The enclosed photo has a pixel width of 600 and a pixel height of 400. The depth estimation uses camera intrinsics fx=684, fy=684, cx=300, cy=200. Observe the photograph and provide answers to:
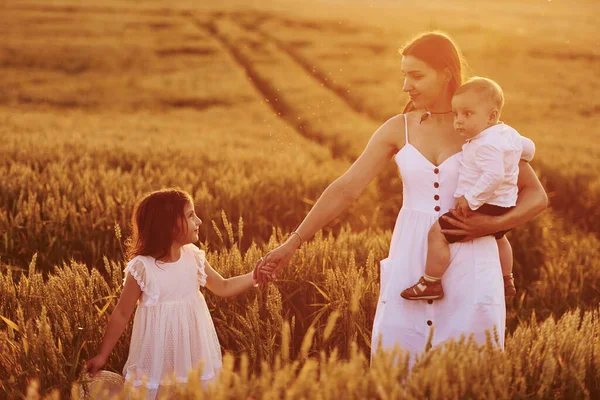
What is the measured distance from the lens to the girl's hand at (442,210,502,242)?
302 centimetres

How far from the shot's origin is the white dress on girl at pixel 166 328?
315 centimetres

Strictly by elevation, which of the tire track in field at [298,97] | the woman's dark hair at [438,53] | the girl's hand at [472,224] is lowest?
the tire track in field at [298,97]

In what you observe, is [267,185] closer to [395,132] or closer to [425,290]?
[395,132]

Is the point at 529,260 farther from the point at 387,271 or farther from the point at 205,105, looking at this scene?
the point at 205,105

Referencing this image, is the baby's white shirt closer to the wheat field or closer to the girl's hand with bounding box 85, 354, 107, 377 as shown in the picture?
the wheat field

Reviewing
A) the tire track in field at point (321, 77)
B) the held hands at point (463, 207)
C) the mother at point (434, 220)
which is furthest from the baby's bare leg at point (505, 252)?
the tire track in field at point (321, 77)

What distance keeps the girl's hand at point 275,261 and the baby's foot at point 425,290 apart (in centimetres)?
71

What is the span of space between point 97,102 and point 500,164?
21990mm

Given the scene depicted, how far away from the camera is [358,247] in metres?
5.20

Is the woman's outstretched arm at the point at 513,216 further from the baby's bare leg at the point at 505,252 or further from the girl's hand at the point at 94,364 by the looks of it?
the girl's hand at the point at 94,364

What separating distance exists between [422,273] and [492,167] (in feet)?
1.97

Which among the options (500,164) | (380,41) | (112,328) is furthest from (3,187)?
(380,41)

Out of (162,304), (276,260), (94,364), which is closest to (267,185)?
(276,260)

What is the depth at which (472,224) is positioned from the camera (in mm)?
3025
